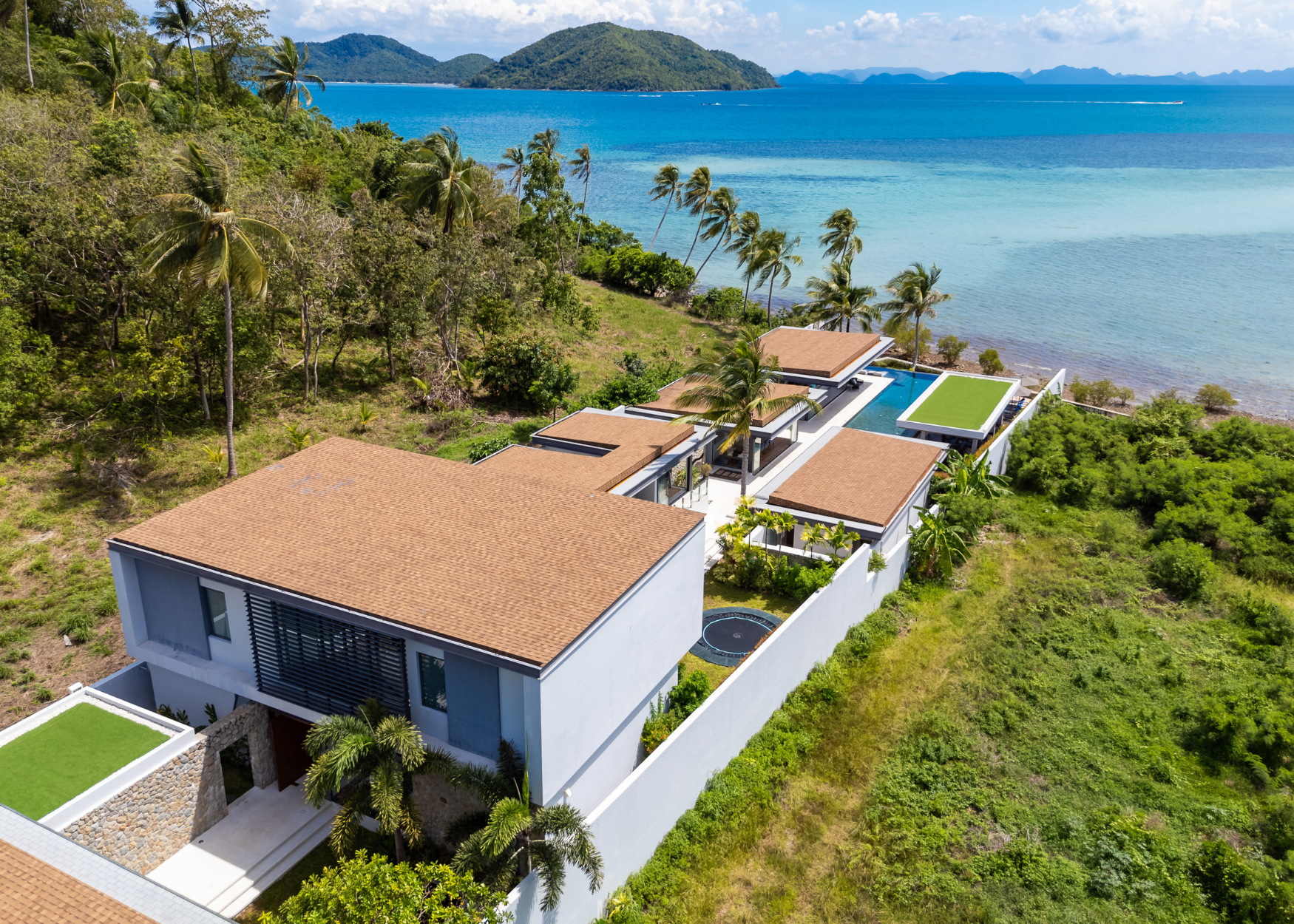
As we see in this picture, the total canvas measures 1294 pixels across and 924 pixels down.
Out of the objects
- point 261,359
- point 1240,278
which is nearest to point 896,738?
point 261,359

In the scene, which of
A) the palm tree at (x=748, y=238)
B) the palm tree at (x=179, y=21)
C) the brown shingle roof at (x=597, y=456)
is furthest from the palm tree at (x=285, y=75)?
the brown shingle roof at (x=597, y=456)

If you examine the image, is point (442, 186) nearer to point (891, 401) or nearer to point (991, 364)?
point (891, 401)

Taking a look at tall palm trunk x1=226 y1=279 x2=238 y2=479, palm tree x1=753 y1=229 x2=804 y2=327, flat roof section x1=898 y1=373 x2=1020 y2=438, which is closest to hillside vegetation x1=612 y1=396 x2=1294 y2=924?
flat roof section x1=898 y1=373 x2=1020 y2=438

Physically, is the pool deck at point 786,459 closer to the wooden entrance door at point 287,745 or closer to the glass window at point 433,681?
the glass window at point 433,681

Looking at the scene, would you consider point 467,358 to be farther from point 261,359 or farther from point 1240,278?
point 1240,278

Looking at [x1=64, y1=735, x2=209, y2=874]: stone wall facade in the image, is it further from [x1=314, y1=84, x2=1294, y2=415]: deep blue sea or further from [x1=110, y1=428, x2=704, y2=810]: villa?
[x1=314, y1=84, x2=1294, y2=415]: deep blue sea

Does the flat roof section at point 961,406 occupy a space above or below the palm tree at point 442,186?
below

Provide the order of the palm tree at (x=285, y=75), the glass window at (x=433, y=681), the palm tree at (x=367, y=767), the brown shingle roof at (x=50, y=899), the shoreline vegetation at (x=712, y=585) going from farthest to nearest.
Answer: the palm tree at (x=285, y=75) < the shoreline vegetation at (x=712, y=585) < the glass window at (x=433, y=681) < the palm tree at (x=367, y=767) < the brown shingle roof at (x=50, y=899)
